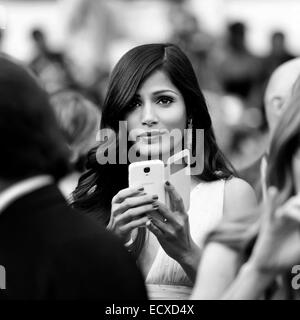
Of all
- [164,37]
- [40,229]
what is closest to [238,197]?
[40,229]

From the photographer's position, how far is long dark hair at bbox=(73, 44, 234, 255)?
13.0ft

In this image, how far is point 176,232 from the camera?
3594 millimetres

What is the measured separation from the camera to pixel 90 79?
12.3 m

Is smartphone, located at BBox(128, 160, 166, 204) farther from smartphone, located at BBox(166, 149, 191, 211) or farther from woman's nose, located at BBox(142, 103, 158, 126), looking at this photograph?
woman's nose, located at BBox(142, 103, 158, 126)

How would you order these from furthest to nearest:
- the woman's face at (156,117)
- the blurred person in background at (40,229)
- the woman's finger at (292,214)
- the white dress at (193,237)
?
the woman's face at (156,117), the white dress at (193,237), the woman's finger at (292,214), the blurred person in background at (40,229)

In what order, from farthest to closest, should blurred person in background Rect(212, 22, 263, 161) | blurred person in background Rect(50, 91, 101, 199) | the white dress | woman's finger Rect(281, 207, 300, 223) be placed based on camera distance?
blurred person in background Rect(212, 22, 263, 161), blurred person in background Rect(50, 91, 101, 199), the white dress, woman's finger Rect(281, 207, 300, 223)

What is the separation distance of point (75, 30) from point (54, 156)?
1034 centimetres

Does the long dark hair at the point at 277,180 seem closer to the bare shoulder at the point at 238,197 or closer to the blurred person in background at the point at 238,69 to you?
the bare shoulder at the point at 238,197

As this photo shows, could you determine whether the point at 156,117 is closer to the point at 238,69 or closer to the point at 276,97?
the point at 276,97

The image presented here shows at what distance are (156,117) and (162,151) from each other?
142 millimetres

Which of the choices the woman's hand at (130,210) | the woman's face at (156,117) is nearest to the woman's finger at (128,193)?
the woman's hand at (130,210)

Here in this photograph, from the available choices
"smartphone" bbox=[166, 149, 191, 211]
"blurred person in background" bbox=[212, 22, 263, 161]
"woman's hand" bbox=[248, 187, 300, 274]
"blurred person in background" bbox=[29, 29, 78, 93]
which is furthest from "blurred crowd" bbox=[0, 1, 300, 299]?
"blurred person in background" bbox=[29, 29, 78, 93]

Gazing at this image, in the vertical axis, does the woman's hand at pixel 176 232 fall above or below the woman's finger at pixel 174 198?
below

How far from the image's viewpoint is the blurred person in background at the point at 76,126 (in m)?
5.11
